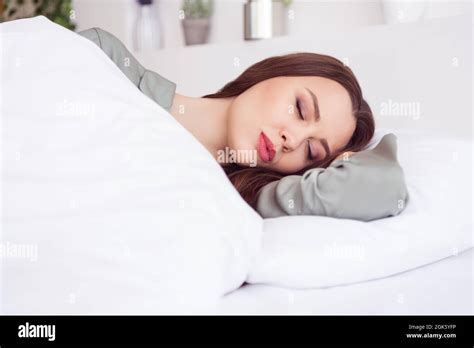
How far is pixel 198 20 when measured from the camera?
227 cm

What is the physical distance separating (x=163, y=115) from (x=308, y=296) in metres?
0.31

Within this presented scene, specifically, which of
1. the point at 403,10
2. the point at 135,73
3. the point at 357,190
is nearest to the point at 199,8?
the point at 403,10

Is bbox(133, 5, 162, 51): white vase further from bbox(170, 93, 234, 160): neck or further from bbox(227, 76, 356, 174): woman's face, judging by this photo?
bbox(227, 76, 356, 174): woman's face

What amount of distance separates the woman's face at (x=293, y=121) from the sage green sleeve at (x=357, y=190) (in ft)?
0.81

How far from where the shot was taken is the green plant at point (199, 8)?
2.27 meters

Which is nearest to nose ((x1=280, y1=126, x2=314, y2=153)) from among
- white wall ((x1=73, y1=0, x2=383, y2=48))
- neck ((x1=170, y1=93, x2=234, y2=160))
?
neck ((x1=170, y1=93, x2=234, y2=160))

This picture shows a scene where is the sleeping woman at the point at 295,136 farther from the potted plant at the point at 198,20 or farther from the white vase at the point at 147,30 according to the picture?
the white vase at the point at 147,30

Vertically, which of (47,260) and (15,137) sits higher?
(15,137)

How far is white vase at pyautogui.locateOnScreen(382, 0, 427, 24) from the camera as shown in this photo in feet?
5.67

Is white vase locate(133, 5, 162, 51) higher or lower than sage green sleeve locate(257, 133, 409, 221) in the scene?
higher

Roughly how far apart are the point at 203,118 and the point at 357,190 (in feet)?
1.80

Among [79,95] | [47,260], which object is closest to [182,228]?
[47,260]

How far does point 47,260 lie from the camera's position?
70 centimetres
